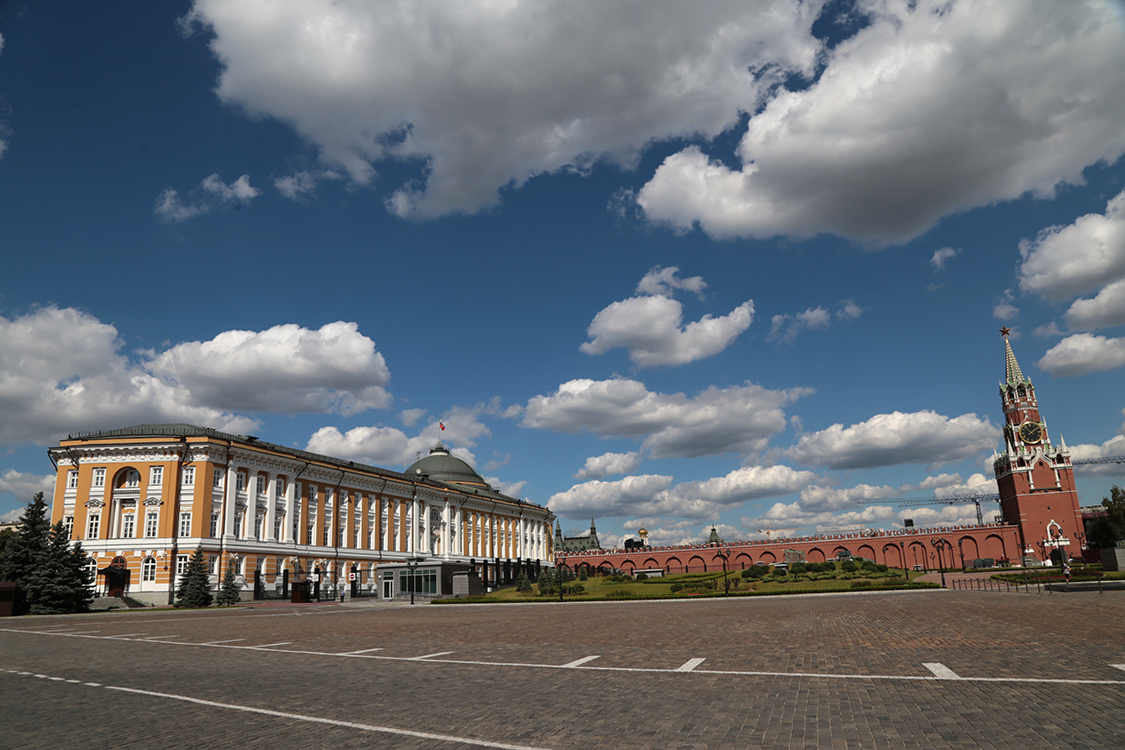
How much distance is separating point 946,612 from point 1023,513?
327 feet

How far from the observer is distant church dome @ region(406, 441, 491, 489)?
10706cm

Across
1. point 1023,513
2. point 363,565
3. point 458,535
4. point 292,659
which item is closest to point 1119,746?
point 292,659

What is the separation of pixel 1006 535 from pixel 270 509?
99.4m

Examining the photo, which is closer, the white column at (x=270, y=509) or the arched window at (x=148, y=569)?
the arched window at (x=148, y=569)

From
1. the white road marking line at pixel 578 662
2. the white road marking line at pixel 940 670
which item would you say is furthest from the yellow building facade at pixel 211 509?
the white road marking line at pixel 940 670

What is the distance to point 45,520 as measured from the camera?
44.5m

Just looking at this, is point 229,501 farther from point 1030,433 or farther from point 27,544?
point 1030,433

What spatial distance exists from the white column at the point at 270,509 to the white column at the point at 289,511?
126 cm

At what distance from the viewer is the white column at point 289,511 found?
63812 mm

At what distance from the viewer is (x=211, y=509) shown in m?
55.8

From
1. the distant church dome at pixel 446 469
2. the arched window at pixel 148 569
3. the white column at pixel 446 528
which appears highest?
the distant church dome at pixel 446 469

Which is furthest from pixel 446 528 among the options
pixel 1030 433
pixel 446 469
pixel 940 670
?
pixel 1030 433

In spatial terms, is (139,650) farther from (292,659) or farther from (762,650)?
(762,650)

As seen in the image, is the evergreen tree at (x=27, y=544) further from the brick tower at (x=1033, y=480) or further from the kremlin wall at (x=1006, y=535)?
the brick tower at (x=1033, y=480)
